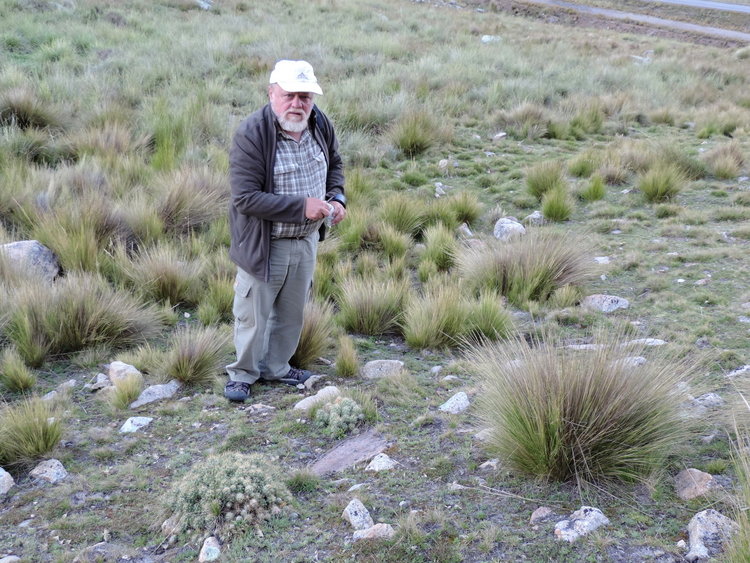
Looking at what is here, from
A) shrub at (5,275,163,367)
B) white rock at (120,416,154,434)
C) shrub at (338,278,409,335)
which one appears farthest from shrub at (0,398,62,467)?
shrub at (338,278,409,335)

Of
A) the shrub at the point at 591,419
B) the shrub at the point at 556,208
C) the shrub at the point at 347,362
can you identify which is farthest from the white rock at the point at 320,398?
the shrub at the point at 556,208

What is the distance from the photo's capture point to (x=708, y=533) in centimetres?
267

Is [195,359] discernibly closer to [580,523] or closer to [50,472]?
[50,472]

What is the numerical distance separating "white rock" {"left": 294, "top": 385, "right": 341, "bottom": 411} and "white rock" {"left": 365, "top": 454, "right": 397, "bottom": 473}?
0.72 m

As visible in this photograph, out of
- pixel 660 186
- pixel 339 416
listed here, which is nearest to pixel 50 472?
pixel 339 416

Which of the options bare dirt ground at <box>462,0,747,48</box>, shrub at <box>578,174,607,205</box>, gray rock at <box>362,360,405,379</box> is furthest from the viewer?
bare dirt ground at <box>462,0,747,48</box>

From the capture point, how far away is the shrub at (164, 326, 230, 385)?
444 cm

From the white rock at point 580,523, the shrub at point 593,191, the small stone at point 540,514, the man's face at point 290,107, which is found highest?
the man's face at point 290,107

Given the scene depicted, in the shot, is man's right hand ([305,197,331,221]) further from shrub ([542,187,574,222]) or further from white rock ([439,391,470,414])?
shrub ([542,187,574,222])

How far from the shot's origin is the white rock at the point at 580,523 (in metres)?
2.79

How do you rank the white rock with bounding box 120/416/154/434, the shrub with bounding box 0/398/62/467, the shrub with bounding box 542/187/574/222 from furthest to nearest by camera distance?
the shrub with bounding box 542/187/574/222 → the white rock with bounding box 120/416/154/434 → the shrub with bounding box 0/398/62/467

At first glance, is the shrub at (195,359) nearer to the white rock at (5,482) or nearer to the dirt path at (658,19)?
the white rock at (5,482)

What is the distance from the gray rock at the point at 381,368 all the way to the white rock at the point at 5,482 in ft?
6.76

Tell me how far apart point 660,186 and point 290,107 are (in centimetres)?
562
